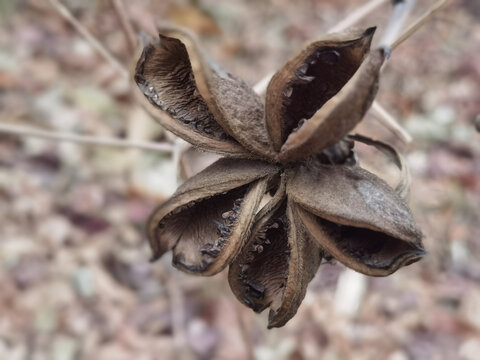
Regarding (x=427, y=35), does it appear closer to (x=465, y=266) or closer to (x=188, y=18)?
(x=188, y=18)

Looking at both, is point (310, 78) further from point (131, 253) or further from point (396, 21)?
point (131, 253)

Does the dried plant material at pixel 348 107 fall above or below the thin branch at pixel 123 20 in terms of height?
above

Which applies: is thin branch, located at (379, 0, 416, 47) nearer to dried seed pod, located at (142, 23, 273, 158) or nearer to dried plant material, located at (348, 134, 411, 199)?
dried plant material, located at (348, 134, 411, 199)

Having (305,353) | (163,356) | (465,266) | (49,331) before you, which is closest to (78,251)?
(49,331)

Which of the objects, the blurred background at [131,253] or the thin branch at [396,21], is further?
the blurred background at [131,253]

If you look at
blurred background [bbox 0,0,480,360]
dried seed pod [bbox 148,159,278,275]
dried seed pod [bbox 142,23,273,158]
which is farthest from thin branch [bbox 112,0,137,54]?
dried seed pod [bbox 148,159,278,275]

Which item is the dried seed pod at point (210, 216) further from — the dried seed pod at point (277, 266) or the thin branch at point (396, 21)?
the thin branch at point (396, 21)

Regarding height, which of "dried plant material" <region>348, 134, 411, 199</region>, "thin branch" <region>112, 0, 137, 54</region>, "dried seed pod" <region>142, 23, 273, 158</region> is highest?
"dried seed pod" <region>142, 23, 273, 158</region>

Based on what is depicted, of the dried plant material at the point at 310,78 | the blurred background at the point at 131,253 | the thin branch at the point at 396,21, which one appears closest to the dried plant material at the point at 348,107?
the dried plant material at the point at 310,78
